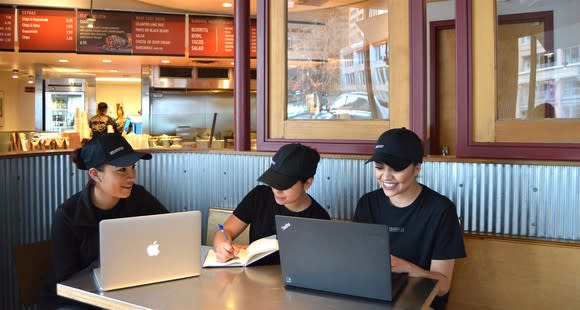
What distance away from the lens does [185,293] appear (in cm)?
169

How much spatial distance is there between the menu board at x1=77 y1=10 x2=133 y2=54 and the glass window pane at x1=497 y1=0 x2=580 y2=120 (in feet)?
15.5

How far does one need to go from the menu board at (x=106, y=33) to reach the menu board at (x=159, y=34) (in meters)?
0.09

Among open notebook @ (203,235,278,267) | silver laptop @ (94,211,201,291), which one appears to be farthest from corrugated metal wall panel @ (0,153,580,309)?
silver laptop @ (94,211,201,291)

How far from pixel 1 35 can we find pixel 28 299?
4.34m

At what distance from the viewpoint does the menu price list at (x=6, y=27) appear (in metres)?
5.85

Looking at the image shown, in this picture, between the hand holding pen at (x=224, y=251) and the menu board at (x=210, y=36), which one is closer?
the hand holding pen at (x=224, y=251)

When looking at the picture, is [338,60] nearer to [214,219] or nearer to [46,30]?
[214,219]

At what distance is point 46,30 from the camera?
20.0 ft

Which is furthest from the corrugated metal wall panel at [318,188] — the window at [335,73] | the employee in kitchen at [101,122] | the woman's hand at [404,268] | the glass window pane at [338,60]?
the employee in kitchen at [101,122]

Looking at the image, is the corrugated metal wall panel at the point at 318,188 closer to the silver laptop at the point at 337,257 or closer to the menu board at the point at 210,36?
the silver laptop at the point at 337,257

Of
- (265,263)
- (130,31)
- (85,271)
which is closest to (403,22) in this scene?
(265,263)

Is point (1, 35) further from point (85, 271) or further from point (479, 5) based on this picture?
point (479, 5)

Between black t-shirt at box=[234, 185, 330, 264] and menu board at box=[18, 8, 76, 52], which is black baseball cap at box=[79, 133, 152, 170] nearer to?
black t-shirt at box=[234, 185, 330, 264]

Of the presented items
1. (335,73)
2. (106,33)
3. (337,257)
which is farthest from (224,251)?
(106,33)
